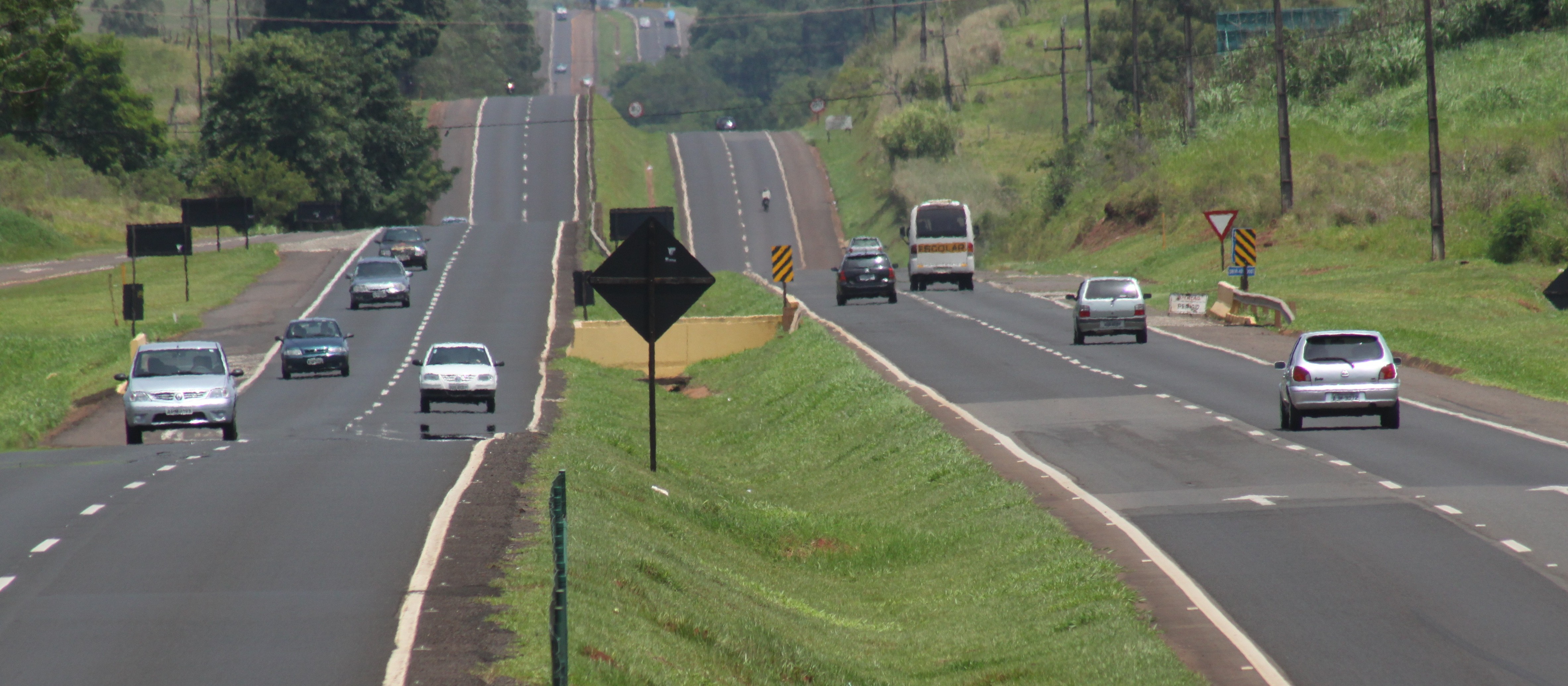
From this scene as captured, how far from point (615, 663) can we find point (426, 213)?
103431mm

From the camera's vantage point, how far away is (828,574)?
58.8 ft

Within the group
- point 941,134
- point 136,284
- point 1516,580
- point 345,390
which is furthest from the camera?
point 941,134

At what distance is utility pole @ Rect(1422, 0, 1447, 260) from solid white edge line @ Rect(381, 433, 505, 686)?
3957cm

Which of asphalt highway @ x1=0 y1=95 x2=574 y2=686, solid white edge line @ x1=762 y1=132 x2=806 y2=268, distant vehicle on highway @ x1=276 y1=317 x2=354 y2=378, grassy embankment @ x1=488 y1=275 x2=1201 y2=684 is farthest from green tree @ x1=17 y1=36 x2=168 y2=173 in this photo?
grassy embankment @ x1=488 y1=275 x2=1201 y2=684

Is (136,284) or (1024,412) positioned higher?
(136,284)

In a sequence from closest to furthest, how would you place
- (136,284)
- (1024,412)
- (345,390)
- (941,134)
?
(1024,412) < (345,390) < (136,284) < (941,134)

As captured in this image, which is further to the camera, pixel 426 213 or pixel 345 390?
pixel 426 213

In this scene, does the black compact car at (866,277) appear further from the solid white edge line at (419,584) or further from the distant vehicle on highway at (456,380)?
the solid white edge line at (419,584)

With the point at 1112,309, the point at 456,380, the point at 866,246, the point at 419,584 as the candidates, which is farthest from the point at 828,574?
the point at 866,246

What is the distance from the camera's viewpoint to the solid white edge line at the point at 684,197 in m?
92.7

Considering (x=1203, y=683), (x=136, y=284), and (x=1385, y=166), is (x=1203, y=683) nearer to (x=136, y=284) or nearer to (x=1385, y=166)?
(x=136, y=284)

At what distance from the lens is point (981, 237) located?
91.2 metres

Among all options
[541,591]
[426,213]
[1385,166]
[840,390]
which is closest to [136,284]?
[840,390]

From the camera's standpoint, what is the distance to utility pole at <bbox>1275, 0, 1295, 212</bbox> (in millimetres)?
54125
